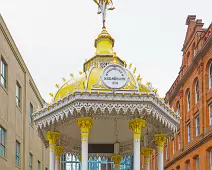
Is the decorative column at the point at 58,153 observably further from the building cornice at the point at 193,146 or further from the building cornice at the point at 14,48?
the building cornice at the point at 193,146

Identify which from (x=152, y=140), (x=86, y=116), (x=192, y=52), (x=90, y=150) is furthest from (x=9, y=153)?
(x=192, y=52)

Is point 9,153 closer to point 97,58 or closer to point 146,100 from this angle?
point 97,58

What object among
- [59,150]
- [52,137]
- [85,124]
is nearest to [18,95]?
[59,150]

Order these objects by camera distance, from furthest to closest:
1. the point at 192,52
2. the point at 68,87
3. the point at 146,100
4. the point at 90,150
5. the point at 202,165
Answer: the point at 192,52
the point at 202,165
the point at 90,150
the point at 68,87
the point at 146,100

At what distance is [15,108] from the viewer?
32.3 meters

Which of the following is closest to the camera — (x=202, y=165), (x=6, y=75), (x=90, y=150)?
(x=90, y=150)

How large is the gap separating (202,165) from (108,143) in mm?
21814

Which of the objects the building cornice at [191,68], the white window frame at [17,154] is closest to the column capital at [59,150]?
the white window frame at [17,154]

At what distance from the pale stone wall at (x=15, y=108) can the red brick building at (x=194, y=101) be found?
14460 millimetres

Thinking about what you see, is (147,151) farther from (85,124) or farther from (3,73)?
(3,73)

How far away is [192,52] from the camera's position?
45.1 metres

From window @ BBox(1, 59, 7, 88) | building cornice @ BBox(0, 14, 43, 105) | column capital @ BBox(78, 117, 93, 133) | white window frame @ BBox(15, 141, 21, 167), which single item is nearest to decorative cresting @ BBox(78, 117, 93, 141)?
column capital @ BBox(78, 117, 93, 133)

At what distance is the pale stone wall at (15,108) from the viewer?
94.6 ft

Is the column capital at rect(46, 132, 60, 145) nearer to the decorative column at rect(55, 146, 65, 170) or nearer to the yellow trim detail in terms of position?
the decorative column at rect(55, 146, 65, 170)
